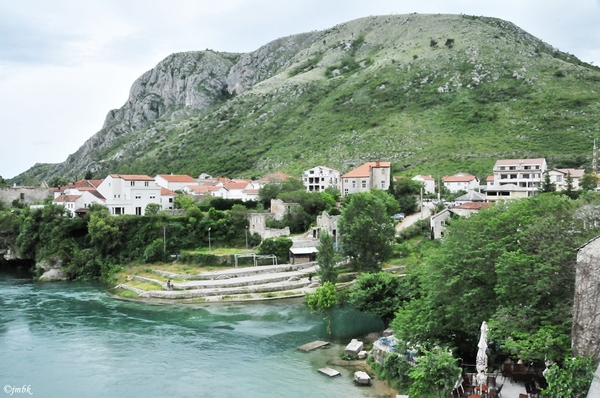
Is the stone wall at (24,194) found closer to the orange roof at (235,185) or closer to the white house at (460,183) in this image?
the orange roof at (235,185)

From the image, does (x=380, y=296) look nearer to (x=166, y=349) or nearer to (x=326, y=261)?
(x=326, y=261)

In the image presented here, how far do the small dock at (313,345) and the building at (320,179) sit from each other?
45.7 meters

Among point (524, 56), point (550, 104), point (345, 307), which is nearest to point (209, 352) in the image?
point (345, 307)

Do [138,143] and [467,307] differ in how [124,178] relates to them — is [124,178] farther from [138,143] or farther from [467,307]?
[138,143]

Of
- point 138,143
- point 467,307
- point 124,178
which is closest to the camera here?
point 467,307

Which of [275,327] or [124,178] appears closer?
[275,327]

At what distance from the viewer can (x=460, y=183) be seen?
205ft

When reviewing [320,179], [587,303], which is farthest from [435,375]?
[320,179]

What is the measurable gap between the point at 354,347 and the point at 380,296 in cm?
370

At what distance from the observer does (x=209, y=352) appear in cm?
2384

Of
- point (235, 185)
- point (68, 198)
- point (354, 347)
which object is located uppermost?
point (235, 185)

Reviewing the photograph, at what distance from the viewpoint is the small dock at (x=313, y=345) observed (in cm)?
2365

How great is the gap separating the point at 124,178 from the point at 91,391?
1459 inches

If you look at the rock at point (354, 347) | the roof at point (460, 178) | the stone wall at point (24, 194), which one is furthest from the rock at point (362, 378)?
the stone wall at point (24, 194)
